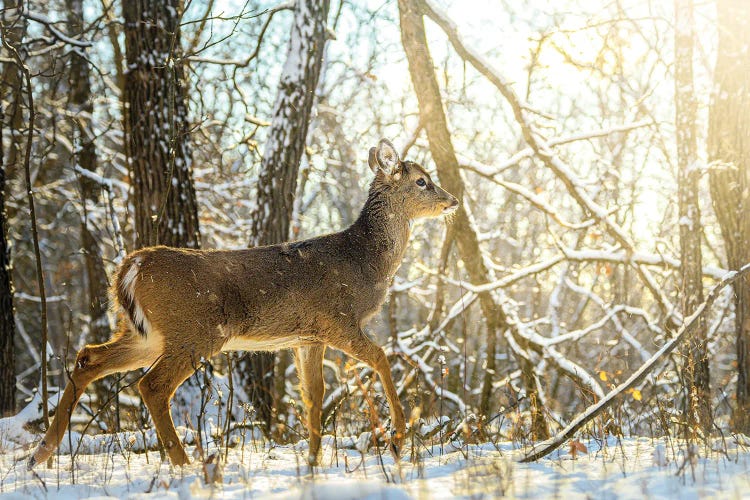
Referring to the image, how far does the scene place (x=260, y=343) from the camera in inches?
208

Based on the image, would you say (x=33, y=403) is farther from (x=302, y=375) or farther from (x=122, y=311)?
(x=302, y=375)

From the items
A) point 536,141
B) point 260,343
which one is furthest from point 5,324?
point 536,141

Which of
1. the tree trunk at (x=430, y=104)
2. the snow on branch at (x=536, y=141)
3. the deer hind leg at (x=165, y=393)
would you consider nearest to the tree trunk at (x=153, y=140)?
the tree trunk at (x=430, y=104)

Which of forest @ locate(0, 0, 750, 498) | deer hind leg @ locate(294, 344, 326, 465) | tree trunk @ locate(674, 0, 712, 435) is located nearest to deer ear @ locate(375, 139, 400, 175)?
forest @ locate(0, 0, 750, 498)

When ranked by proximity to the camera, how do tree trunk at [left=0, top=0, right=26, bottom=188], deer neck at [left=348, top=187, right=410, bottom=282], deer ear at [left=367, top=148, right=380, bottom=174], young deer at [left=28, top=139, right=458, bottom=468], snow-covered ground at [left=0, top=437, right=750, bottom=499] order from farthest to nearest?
deer ear at [left=367, top=148, right=380, bottom=174], tree trunk at [left=0, top=0, right=26, bottom=188], deer neck at [left=348, top=187, right=410, bottom=282], young deer at [left=28, top=139, right=458, bottom=468], snow-covered ground at [left=0, top=437, right=750, bottom=499]

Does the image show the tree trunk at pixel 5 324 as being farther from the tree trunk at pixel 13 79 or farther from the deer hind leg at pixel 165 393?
the deer hind leg at pixel 165 393

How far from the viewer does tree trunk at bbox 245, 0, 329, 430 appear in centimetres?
783

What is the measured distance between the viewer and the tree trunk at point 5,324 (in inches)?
312

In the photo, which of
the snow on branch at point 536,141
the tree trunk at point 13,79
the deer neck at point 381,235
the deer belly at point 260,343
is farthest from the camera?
the snow on branch at point 536,141

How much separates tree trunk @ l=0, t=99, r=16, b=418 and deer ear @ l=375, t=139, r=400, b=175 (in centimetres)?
418

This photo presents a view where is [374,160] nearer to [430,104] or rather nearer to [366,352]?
[430,104]

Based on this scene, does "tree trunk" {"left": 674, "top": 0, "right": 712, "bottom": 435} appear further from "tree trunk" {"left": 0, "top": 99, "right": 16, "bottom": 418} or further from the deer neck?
"tree trunk" {"left": 0, "top": 99, "right": 16, "bottom": 418}

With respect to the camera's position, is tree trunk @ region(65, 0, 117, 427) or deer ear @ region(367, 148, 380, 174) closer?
deer ear @ region(367, 148, 380, 174)

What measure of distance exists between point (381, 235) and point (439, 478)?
108 inches
